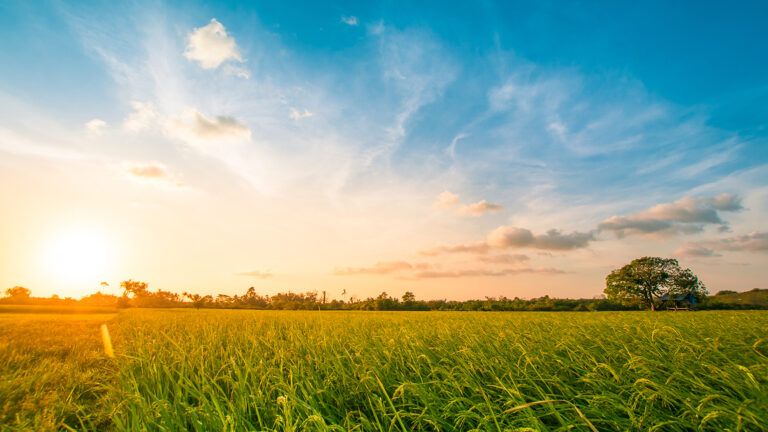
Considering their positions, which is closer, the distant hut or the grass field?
the grass field

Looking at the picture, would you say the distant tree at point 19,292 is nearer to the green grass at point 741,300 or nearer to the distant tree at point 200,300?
the distant tree at point 200,300

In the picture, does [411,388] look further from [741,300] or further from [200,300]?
[741,300]

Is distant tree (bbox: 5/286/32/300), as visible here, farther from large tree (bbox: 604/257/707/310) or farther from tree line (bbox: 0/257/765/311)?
large tree (bbox: 604/257/707/310)

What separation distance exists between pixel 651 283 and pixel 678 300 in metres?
7.44

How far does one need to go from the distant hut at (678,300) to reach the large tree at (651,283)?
0.98 m

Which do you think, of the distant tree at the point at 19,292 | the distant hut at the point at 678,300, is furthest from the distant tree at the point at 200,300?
the distant hut at the point at 678,300

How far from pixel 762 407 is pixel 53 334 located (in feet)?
43.4

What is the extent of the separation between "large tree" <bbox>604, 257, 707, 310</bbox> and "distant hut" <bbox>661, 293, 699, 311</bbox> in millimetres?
976

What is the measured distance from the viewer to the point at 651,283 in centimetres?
7000

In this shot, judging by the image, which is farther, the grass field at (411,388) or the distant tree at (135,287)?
the distant tree at (135,287)

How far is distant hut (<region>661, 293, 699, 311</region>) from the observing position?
70375 millimetres

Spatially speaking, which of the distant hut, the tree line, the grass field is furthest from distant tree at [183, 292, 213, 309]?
the distant hut

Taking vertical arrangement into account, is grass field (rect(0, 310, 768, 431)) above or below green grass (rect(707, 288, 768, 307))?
above

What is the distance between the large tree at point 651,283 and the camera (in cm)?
6931
